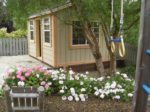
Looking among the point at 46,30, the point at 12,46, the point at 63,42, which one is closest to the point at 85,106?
the point at 63,42

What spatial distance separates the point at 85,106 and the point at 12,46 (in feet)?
35.5

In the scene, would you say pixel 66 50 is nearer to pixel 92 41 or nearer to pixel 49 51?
pixel 49 51

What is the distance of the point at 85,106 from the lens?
160 inches

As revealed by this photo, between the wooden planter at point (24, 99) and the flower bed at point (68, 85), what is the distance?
0.60 metres

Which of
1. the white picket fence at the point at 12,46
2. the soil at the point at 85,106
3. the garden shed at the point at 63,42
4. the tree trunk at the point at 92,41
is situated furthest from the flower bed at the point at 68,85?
the white picket fence at the point at 12,46

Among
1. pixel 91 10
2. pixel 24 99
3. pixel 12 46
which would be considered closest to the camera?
pixel 24 99

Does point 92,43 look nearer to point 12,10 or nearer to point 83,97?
point 12,10

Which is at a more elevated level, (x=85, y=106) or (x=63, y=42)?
(x=63, y=42)

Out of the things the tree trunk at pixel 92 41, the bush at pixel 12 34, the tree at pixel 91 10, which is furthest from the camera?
the bush at pixel 12 34

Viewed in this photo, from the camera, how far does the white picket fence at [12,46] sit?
1383cm

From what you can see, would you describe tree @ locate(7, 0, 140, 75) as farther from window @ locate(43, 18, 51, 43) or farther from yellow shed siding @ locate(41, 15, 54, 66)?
window @ locate(43, 18, 51, 43)

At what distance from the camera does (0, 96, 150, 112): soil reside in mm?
3955

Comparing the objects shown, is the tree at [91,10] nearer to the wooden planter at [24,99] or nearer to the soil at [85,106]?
the soil at [85,106]

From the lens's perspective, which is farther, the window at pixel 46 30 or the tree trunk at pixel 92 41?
the window at pixel 46 30
